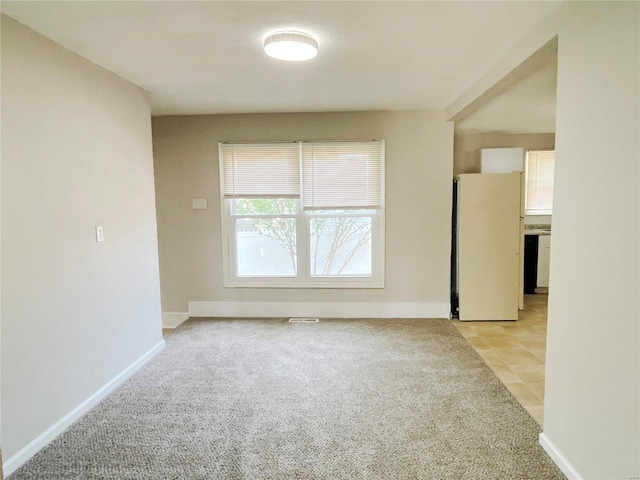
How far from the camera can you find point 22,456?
6.66ft

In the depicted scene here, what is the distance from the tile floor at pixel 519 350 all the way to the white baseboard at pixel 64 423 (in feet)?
9.85

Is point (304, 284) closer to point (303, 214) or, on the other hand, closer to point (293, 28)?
point (303, 214)

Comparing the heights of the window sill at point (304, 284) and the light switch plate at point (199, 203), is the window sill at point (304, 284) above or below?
below

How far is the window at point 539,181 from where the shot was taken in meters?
5.45

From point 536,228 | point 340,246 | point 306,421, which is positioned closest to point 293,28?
point 306,421

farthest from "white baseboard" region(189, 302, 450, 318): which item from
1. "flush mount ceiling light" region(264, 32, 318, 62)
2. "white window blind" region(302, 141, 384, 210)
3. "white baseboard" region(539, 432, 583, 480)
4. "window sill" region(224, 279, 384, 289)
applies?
"flush mount ceiling light" region(264, 32, 318, 62)

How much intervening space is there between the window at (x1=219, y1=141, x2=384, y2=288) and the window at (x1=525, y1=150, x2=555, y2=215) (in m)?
2.67

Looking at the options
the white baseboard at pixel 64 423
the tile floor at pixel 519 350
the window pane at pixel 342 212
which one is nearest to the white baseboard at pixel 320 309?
the tile floor at pixel 519 350

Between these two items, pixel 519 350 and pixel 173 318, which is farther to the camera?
pixel 173 318

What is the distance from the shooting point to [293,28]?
2.18 m

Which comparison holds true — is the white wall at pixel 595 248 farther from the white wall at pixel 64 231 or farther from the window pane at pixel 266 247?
the window pane at pixel 266 247

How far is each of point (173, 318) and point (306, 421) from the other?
288 centimetres

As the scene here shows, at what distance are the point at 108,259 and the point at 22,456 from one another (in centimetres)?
131

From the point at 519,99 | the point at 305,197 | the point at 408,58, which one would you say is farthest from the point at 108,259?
the point at 519,99
